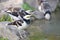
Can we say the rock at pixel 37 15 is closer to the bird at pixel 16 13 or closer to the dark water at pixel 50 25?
the dark water at pixel 50 25

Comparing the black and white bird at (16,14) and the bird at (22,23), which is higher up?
the black and white bird at (16,14)

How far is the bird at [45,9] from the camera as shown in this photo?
1006 centimetres

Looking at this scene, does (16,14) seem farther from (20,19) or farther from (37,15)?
(37,15)

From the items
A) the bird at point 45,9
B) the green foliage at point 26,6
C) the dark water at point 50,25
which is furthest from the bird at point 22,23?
the green foliage at point 26,6

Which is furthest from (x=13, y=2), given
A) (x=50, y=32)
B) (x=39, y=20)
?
(x=50, y=32)

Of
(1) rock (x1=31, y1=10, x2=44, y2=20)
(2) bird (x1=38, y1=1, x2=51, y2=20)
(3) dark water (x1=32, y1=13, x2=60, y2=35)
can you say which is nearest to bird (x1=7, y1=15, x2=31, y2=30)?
(3) dark water (x1=32, y1=13, x2=60, y2=35)

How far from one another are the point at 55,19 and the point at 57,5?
244 centimetres

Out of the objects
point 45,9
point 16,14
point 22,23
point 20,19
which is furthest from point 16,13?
point 45,9

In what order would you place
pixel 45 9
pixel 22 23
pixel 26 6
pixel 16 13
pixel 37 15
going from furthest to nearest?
1. pixel 26 6
2. pixel 45 9
3. pixel 37 15
4. pixel 16 13
5. pixel 22 23

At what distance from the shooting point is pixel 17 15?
29.3 feet

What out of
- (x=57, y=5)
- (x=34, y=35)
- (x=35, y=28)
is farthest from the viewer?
(x=57, y=5)

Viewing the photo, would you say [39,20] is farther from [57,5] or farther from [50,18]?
[57,5]

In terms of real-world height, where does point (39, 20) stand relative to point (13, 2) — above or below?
below

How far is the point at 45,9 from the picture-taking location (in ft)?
34.7
